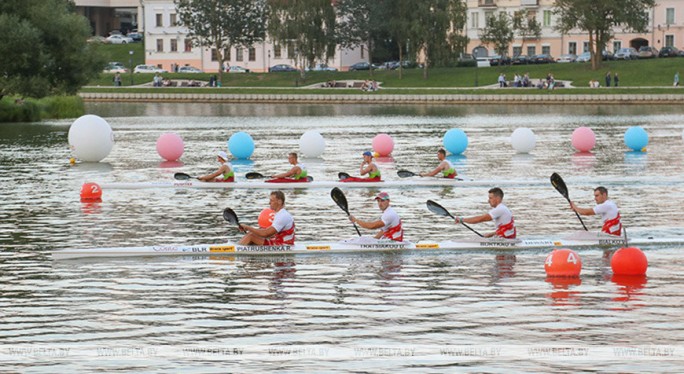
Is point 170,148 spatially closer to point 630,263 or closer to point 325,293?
point 325,293

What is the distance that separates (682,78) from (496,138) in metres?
49.8

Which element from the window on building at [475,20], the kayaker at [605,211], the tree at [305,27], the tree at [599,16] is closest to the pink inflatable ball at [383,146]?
the kayaker at [605,211]

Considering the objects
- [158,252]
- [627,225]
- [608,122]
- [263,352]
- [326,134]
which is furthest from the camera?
[608,122]

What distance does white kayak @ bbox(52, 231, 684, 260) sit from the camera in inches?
1062

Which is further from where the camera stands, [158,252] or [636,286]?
[158,252]

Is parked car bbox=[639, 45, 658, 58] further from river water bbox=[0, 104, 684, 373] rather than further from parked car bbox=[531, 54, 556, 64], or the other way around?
river water bbox=[0, 104, 684, 373]

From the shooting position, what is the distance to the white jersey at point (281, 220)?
26.6 m

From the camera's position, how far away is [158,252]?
27016 millimetres

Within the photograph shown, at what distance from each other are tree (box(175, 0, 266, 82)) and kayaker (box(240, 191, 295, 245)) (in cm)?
10972

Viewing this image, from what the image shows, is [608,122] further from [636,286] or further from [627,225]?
[636,286]

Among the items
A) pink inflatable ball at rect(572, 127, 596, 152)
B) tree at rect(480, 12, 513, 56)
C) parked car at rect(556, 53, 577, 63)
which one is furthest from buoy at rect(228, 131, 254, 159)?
parked car at rect(556, 53, 577, 63)

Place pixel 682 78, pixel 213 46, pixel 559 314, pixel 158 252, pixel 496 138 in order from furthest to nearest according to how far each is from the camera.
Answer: pixel 213 46 < pixel 682 78 < pixel 496 138 < pixel 158 252 < pixel 559 314

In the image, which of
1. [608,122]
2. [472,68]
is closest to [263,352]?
[608,122]

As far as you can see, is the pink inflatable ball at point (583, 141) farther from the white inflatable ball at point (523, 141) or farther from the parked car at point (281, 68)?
the parked car at point (281, 68)
